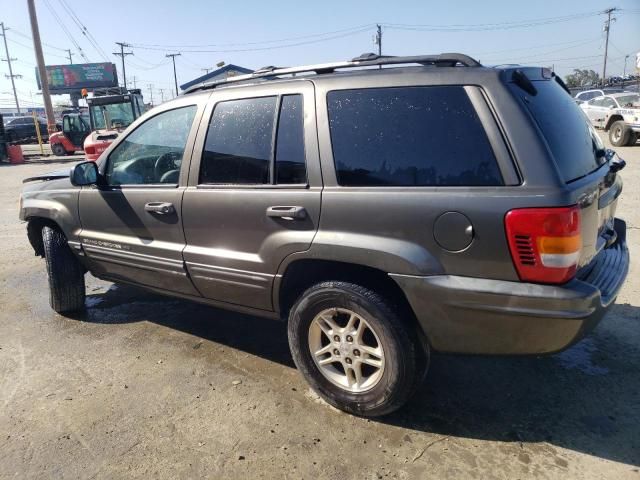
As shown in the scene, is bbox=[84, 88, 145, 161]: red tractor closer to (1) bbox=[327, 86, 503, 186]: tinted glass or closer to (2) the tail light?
(1) bbox=[327, 86, 503, 186]: tinted glass

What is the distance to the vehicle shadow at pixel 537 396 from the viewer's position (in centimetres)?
255

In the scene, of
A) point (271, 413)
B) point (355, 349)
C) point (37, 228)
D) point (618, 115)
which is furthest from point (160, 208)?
point (618, 115)

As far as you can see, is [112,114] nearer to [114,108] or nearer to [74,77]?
[114,108]

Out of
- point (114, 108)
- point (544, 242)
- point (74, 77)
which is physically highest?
point (74, 77)

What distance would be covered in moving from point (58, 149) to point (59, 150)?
0.22 ft

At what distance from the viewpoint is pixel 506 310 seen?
2217mm

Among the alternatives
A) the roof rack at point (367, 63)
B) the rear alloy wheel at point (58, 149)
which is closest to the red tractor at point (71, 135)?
the rear alloy wheel at point (58, 149)

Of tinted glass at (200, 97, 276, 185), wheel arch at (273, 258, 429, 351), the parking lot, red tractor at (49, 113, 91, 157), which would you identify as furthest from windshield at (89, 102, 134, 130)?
wheel arch at (273, 258, 429, 351)

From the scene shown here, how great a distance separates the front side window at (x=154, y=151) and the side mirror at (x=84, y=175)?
0.37 ft

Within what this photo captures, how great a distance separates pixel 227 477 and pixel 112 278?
2294 mm

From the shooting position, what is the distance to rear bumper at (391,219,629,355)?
2.16m

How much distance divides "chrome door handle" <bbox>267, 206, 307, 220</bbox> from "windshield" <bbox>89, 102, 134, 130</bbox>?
18.2 meters

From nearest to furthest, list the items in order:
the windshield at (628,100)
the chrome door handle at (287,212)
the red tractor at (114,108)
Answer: the chrome door handle at (287,212)
the windshield at (628,100)
the red tractor at (114,108)

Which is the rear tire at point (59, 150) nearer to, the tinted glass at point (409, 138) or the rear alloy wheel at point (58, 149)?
the rear alloy wheel at point (58, 149)
